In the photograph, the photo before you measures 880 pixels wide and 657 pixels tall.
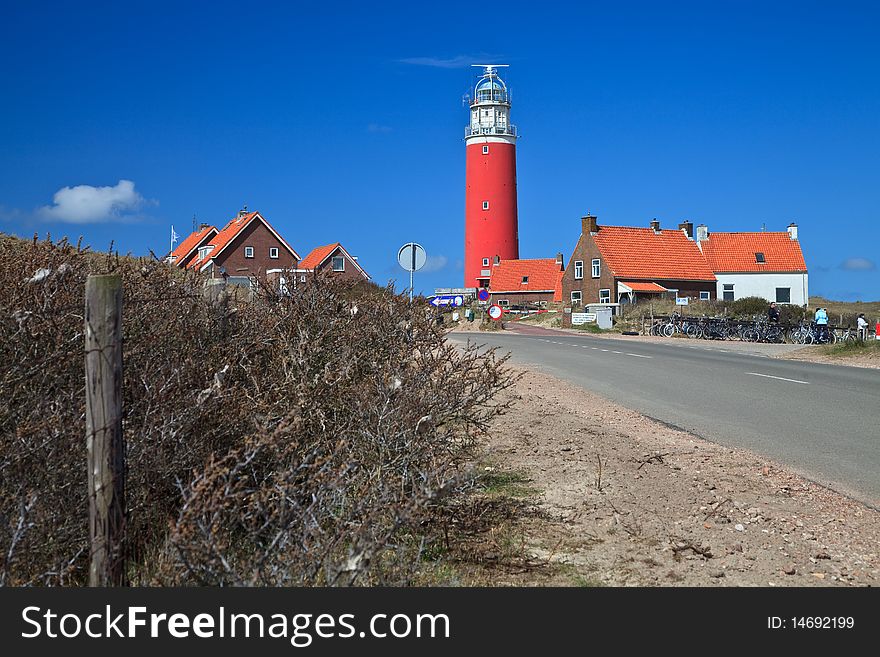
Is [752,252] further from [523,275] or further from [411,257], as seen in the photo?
[411,257]

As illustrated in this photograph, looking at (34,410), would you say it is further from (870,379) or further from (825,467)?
(870,379)

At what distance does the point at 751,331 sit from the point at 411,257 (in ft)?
93.0

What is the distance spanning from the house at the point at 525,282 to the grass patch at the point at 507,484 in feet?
241

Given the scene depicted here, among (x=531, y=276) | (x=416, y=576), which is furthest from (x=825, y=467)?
(x=531, y=276)

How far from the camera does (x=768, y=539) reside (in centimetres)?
604

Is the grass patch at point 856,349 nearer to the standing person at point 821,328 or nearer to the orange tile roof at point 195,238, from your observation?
the standing person at point 821,328

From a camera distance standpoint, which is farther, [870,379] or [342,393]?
[870,379]

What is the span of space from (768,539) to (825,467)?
3262 mm

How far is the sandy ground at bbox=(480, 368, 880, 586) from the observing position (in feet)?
17.7

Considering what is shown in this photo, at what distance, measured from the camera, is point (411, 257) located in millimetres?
17656

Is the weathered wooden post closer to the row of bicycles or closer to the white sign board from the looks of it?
the row of bicycles

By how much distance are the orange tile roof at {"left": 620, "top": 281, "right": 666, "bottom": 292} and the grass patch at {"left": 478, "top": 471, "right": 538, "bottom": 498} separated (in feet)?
198

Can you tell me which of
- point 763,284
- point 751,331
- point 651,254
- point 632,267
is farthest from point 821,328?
point 763,284
